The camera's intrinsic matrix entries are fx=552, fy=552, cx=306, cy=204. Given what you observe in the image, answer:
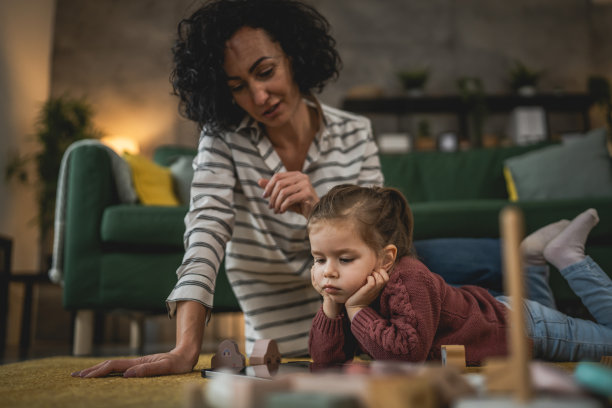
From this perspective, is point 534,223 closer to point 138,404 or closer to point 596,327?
point 596,327

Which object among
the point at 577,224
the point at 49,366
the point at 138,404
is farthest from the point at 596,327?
the point at 49,366

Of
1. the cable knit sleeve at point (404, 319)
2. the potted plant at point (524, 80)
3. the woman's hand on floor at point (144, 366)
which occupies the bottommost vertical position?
the woman's hand on floor at point (144, 366)

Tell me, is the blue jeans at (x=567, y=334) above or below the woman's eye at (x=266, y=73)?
below

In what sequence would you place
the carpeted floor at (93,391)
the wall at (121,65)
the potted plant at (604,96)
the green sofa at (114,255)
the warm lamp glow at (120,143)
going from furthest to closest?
the wall at (121,65) < the warm lamp glow at (120,143) < the potted plant at (604,96) < the green sofa at (114,255) < the carpeted floor at (93,391)

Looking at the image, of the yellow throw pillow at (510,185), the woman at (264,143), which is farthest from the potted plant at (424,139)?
A: the woman at (264,143)

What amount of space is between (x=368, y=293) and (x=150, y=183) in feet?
4.66

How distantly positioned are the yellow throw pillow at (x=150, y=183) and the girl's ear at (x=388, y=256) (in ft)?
4.14

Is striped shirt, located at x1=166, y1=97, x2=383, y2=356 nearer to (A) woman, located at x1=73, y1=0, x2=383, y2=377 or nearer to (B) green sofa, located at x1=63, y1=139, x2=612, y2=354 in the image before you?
(A) woman, located at x1=73, y1=0, x2=383, y2=377

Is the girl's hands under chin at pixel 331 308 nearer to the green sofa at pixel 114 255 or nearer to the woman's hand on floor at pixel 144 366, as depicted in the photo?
the woman's hand on floor at pixel 144 366

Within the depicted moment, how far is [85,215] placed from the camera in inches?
70.9

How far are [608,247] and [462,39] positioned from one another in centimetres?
296

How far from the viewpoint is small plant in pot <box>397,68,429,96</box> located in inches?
153

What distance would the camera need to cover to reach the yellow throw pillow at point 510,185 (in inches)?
88.1

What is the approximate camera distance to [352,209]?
940 millimetres
